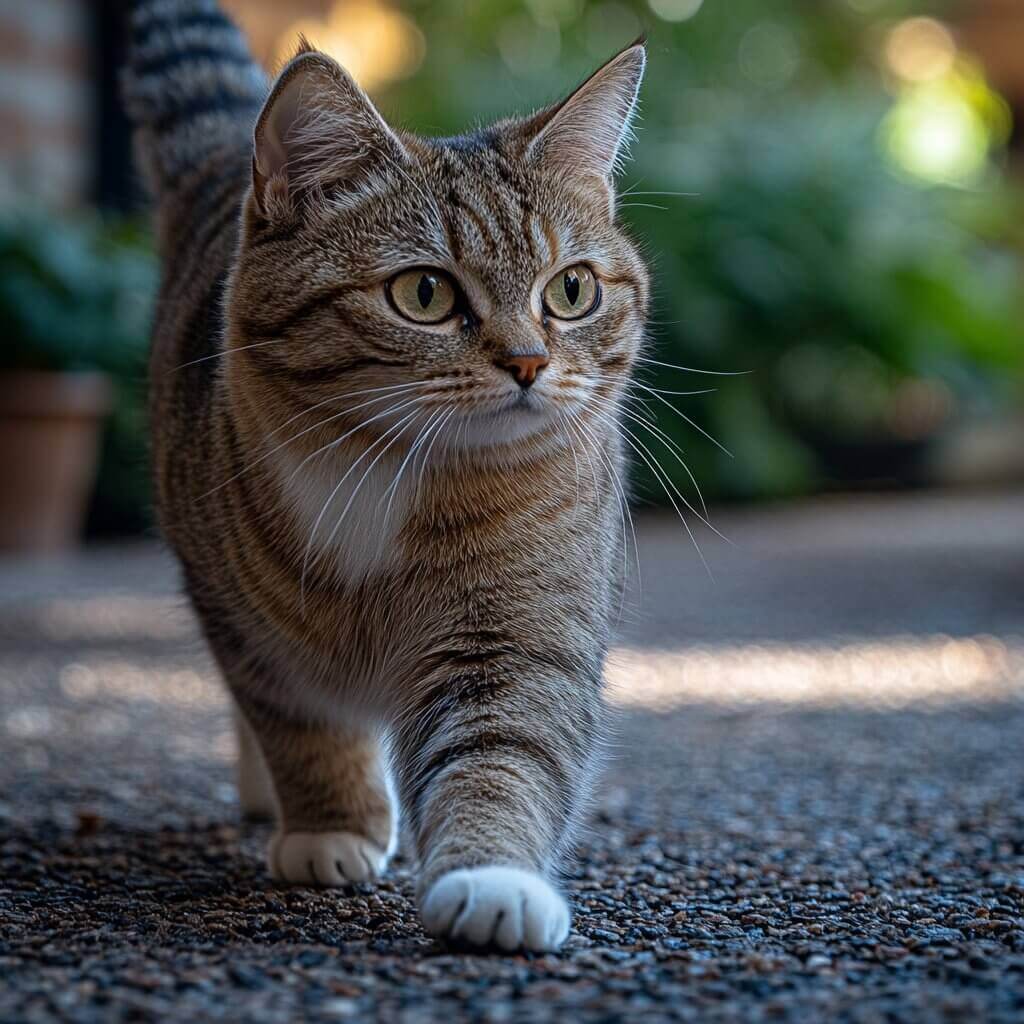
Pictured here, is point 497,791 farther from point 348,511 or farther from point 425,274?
point 425,274

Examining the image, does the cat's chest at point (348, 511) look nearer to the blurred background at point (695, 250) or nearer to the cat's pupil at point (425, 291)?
the cat's pupil at point (425, 291)

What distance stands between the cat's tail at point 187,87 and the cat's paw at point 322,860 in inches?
58.9

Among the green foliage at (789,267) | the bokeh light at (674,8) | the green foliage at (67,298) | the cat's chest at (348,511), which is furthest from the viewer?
the bokeh light at (674,8)

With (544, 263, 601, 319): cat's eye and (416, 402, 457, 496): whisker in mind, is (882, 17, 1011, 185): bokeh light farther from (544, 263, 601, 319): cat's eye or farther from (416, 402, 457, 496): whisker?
(416, 402, 457, 496): whisker

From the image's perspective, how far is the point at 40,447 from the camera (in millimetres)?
5965

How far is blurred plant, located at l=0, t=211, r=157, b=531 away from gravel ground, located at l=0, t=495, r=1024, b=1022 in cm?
153

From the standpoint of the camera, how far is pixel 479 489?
6.60 feet

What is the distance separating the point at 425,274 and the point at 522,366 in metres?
0.21

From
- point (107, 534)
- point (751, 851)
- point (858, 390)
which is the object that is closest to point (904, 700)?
point (751, 851)

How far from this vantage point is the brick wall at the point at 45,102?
7.57m

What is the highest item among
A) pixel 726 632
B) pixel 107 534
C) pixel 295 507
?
pixel 295 507

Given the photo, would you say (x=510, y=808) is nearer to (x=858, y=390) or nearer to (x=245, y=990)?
(x=245, y=990)

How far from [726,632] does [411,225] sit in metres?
2.87

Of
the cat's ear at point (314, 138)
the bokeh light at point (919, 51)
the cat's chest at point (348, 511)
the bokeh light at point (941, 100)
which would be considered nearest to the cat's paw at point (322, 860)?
the cat's chest at point (348, 511)
